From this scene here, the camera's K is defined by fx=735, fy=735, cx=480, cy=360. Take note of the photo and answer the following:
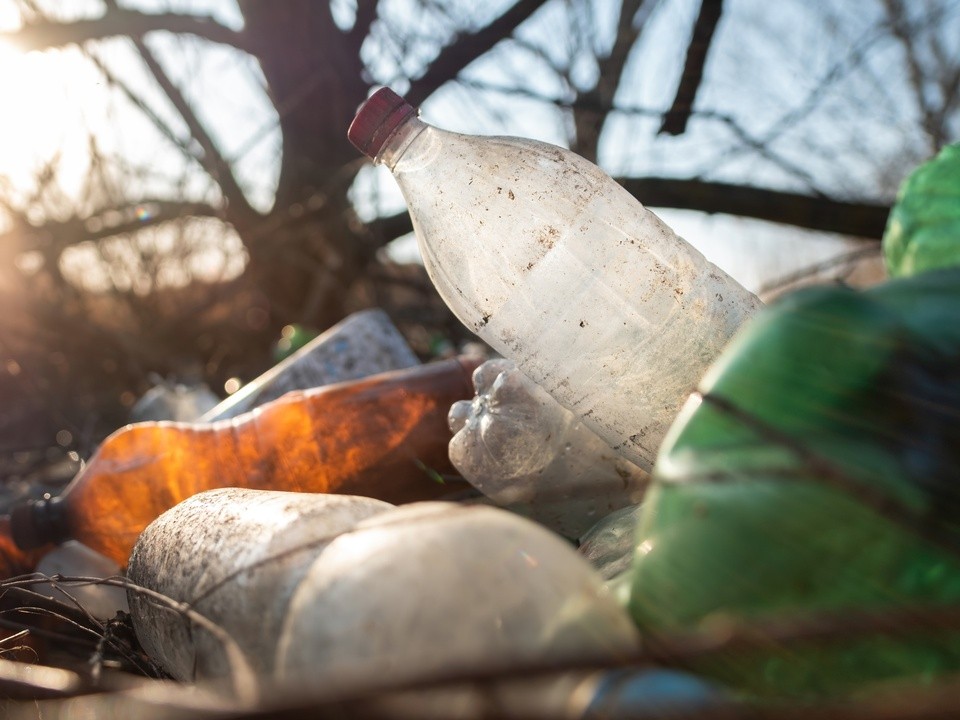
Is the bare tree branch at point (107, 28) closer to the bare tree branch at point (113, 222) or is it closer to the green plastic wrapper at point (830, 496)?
the bare tree branch at point (113, 222)

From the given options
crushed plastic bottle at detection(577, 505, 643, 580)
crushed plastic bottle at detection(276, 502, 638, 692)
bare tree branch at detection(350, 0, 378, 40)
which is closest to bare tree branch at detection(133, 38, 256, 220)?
bare tree branch at detection(350, 0, 378, 40)

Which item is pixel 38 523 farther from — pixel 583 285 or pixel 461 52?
pixel 461 52

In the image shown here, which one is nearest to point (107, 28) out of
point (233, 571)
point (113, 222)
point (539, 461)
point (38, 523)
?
point (113, 222)

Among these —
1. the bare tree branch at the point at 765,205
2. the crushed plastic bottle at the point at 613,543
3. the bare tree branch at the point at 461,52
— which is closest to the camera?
the crushed plastic bottle at the point at 613,543

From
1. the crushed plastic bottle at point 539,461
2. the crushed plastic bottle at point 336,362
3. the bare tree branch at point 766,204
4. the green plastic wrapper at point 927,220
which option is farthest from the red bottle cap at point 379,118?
the bare tree branch at point 766,204

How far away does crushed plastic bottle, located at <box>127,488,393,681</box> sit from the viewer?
803 millimetres

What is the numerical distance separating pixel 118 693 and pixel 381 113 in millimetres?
923

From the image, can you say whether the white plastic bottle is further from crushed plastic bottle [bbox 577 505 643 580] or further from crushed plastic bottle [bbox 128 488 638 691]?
crushed plastic bottle [bbox 128 488 638 691]

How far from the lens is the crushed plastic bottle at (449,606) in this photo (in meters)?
0.60

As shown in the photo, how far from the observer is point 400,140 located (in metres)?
1.27

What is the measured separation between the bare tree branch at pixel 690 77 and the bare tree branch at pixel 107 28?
2964mm

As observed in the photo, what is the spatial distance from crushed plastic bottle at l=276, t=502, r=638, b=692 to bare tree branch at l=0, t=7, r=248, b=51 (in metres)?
3.82

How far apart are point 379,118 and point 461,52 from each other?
250 centimetres

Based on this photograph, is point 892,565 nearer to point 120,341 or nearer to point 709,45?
point 709,45
